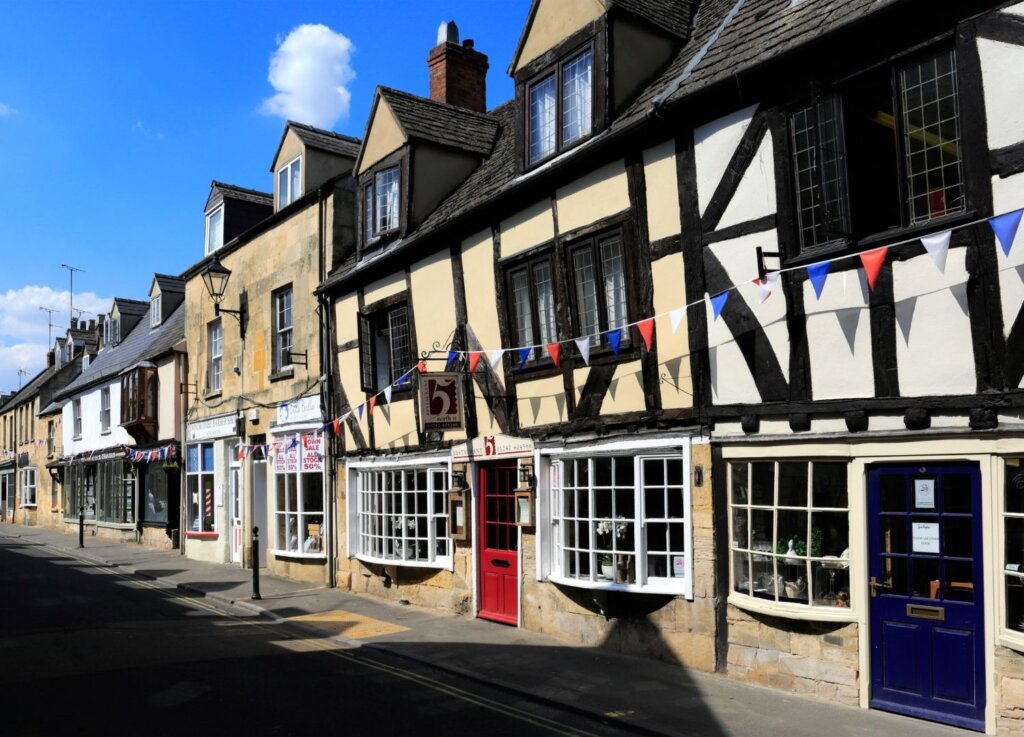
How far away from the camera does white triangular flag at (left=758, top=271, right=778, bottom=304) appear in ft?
28.0

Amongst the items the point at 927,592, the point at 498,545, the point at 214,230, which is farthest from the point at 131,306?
the point at 927,592

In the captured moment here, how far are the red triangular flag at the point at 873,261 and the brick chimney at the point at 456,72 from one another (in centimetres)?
1190

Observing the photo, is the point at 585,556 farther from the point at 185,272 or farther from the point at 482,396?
the point at 185,272

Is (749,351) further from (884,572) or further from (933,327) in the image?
(884,572)

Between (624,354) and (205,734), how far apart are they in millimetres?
5947

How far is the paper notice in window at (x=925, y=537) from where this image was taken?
24.9ft

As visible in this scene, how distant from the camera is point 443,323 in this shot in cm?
1397

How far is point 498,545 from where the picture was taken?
42.5 ft

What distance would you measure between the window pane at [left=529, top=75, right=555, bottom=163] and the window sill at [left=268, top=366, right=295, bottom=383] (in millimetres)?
8464

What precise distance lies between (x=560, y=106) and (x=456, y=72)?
23.1 feet

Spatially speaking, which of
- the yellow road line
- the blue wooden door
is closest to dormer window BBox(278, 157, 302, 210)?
the yellow road line

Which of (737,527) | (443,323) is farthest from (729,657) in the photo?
(443,323)

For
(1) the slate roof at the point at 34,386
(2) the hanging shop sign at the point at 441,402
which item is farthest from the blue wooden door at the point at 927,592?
(1) the slate roof at the point at 34,386

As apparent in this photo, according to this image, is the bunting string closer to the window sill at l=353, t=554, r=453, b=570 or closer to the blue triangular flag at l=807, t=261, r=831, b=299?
the blue triangular flag at l=807, t=261, r=831, b=299
